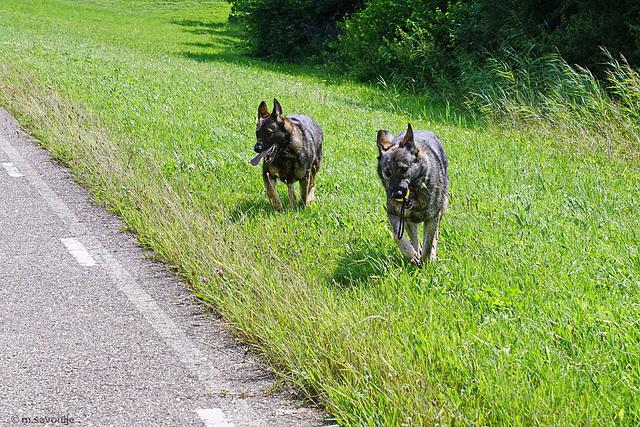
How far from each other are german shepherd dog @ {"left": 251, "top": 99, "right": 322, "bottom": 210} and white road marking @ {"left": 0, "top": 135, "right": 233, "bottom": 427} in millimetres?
1724

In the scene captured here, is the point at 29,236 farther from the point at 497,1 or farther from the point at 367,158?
the point at 497,1

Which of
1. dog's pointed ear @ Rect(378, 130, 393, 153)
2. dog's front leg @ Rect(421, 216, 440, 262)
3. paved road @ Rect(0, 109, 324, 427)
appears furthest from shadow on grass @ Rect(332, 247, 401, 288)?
paved road @ Rect(0, 109, 324, 427)

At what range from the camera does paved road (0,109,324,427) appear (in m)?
3.78

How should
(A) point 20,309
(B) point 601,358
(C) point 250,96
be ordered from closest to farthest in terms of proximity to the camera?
(B) point 601,358 < (A) point 20,309 < (C) point 250,96

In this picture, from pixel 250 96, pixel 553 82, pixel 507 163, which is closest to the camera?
pixel 507 163

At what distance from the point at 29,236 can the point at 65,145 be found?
10.8 ft

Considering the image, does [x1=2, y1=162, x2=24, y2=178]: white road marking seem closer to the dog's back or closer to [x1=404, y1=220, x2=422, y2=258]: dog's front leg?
the dog's back

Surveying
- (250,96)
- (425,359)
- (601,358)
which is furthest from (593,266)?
(250,96)

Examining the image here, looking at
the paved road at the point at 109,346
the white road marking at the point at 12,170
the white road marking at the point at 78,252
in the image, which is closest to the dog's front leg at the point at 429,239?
the paved road at the point at 109,346

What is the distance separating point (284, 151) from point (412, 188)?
2.08 metres

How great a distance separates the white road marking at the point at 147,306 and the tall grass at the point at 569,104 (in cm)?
676

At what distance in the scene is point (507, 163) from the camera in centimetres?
878

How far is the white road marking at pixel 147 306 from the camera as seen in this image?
4.25 meters

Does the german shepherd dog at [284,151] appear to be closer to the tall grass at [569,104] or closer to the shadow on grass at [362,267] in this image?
the shadow on grass at [362,267]
